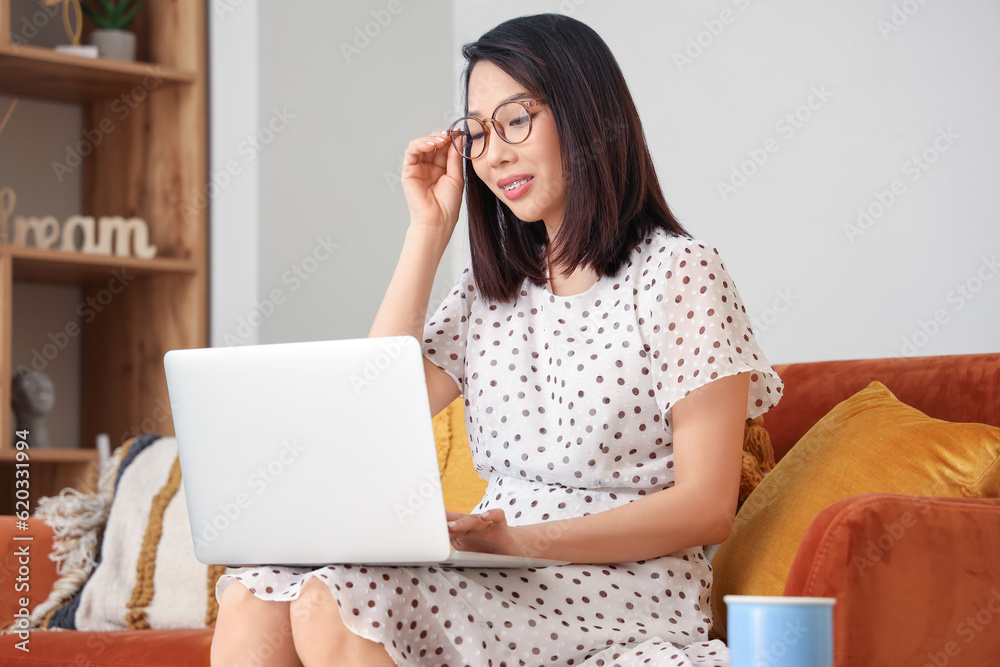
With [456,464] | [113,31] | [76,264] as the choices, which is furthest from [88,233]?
[456,464]

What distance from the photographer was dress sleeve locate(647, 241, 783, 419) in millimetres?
1198

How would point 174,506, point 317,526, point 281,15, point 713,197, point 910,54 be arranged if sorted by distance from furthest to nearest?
point 281,15 < point 713,197 < point 174,506 < point 910,54 < point 317,526

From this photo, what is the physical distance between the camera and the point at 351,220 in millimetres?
2822

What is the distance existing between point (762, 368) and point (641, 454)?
173 mm

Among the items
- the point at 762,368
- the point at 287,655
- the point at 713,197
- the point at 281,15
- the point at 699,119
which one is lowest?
the point at 287,655

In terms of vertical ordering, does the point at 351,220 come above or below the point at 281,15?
below

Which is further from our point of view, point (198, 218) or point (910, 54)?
point (198, 218)

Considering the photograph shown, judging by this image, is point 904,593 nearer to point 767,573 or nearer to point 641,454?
point 767,573

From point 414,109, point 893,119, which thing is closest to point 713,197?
point 893,119
